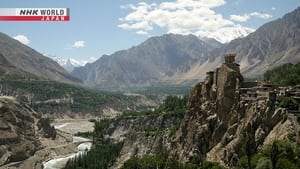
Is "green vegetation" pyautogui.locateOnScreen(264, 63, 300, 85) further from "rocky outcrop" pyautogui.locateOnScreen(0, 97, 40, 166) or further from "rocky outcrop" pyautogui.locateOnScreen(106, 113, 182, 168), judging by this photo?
"rocky outcrop" pyautogui.locateOnScreen(0, 97, 40, 166)

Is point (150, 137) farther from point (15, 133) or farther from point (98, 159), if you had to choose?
point (15, 133)

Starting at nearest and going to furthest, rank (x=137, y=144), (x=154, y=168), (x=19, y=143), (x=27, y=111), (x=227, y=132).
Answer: (x=227, y=132), (x=154, y=168), (x=137, y=144), (x=19, y=143), (x=27, y=111)

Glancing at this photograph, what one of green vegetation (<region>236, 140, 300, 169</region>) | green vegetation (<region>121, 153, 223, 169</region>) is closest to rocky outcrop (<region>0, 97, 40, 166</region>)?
green vegetation (<region>121, 153, 223, 169</region>)

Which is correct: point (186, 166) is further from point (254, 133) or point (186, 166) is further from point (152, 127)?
point (152, 127)

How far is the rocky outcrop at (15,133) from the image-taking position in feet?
428

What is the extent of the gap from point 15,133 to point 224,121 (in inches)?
3344

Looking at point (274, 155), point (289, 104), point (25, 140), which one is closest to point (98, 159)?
point (25, 140)

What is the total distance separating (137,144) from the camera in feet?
361

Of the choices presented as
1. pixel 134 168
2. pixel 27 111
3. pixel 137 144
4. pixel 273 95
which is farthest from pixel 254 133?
pixel 27 111

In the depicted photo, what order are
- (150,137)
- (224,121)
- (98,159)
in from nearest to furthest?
(224,121) < (150,137) < (98,159)

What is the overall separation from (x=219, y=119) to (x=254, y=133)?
10.2 metres

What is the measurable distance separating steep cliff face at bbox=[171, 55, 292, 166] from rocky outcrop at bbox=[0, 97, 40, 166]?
62556 mm

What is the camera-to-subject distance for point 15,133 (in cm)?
13875

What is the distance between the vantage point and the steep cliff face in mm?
62562
